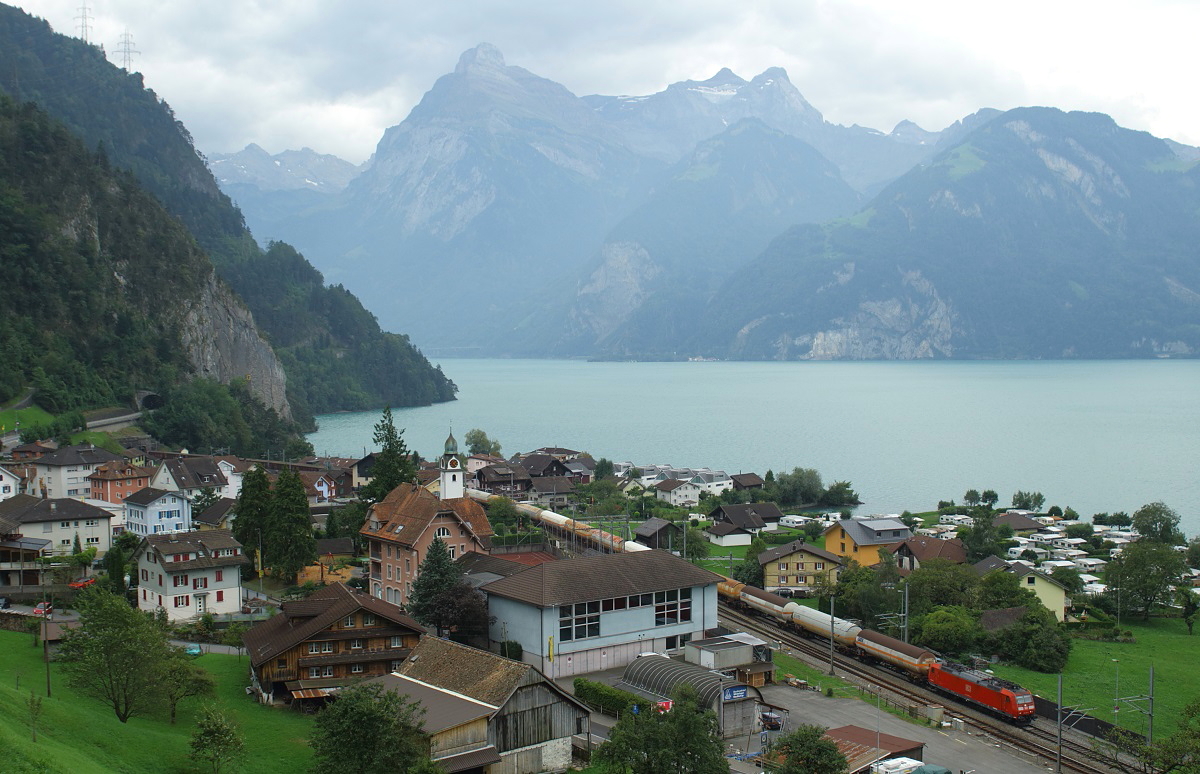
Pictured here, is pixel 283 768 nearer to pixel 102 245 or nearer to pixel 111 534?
pixel 111 534

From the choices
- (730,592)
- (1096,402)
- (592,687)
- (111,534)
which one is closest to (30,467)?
(111,534)

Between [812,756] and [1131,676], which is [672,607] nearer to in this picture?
[812,756]

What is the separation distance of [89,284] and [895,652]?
92.4 metres

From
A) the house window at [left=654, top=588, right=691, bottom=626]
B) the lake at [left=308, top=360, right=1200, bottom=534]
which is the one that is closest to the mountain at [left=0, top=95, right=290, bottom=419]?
the lake at [left=308, top=360, right=1200, bottom=534]

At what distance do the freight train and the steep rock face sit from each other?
92.6 m

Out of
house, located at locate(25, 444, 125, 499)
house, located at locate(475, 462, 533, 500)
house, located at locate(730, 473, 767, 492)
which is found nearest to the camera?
house, located at locate(25, 444, 125, 499)

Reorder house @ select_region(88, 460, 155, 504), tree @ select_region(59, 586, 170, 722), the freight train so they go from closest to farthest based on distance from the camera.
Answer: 1. tree @ select_region(59, 586, 170, 722)
2. the freight train
3. house @ select_region(88, 460, 155, 504)

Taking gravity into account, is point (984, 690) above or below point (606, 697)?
below

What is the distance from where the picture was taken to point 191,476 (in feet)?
229

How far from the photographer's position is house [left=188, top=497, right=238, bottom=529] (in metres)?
57.6

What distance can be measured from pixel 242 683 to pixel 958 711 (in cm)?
2140

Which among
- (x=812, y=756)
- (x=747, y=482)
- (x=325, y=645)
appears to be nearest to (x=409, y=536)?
(x=325, y=645)

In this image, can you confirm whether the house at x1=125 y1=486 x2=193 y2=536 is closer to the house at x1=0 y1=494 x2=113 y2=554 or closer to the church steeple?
the house at x1=0 y1=494 x2=113 y2=554

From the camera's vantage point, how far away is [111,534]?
2074 inches
